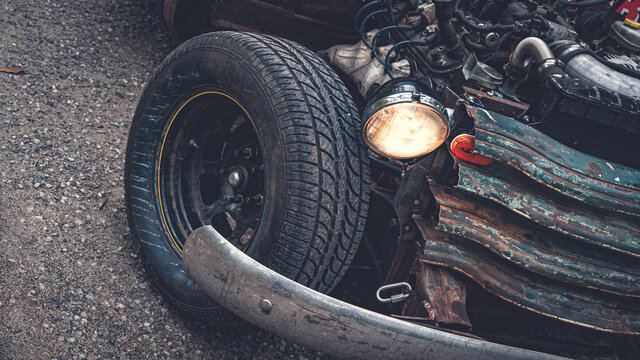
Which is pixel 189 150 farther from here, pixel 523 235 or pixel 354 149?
pixel 523 235

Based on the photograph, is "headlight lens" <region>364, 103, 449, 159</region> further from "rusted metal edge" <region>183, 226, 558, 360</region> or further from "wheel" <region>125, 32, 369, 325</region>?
"rusted metal edge" <region>183, 226, 558, 360</region>

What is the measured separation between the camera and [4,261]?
6.22ft

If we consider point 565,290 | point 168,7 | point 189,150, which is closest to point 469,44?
point 565,290

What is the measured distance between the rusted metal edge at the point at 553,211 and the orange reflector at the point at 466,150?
0.03m

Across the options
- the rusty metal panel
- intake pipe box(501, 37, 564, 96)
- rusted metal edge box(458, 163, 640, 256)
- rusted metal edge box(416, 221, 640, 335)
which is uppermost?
intake pipe box(501, 37, 564, 96)

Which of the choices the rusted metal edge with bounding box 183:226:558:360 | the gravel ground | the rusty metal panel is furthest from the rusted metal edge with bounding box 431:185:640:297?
the gravel ground

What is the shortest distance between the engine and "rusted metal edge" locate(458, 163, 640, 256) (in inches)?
8.6

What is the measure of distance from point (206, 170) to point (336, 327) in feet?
3.81

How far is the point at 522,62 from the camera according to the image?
2041 millimetres

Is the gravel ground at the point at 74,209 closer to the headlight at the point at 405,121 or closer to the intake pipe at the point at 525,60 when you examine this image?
the headlight at the point at 405,121

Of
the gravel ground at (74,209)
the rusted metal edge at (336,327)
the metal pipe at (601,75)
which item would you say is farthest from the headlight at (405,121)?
the gravel ground at (74,209)

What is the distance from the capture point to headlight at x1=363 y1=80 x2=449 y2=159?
1.50 meters

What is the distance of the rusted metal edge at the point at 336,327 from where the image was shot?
1308 millimetres

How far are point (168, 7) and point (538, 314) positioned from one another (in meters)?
2.67
